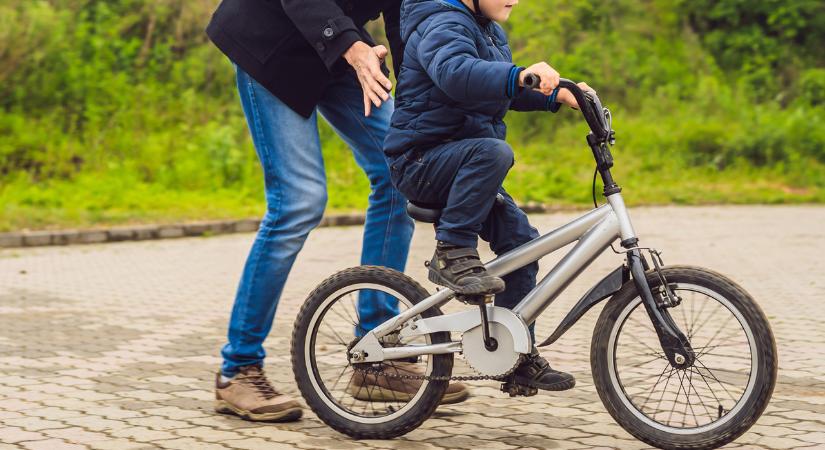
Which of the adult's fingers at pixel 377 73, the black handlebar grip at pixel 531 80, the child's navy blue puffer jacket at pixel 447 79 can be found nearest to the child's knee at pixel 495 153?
the child's navy blue puffer jacket at pixel 447 79

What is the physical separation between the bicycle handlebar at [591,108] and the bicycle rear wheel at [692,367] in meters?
0.48

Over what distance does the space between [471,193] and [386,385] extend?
2.47 ft

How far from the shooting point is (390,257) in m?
4.83

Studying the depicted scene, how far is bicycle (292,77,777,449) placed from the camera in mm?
3848

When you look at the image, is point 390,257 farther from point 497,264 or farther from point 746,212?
point 746,212

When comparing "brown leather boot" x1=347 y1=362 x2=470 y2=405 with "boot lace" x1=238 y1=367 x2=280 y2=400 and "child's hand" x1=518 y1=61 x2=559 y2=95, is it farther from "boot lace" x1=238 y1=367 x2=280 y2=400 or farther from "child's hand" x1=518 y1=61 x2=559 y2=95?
"child's hand" x1=518 y1=61 x2=559 y2=95

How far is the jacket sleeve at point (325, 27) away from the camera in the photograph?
14.1ft

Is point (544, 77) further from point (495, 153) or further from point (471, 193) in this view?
point (471, 193)

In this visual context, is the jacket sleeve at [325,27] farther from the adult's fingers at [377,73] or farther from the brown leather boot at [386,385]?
the brown leather boot at [386,385]

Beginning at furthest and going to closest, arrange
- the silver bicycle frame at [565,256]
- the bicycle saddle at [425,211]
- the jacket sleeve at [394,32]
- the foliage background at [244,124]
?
1. the foliage background at [244,124]
2. the jacket sleeve at [394,32]
3. the bicycle saddle at [425,211]
4. the silver bicycle frame at [565,256]

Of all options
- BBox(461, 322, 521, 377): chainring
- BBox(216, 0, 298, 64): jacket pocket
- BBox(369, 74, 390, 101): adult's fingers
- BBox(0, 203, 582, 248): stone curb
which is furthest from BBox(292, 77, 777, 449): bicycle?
BBox(0, 203, 582, 248): stone curb

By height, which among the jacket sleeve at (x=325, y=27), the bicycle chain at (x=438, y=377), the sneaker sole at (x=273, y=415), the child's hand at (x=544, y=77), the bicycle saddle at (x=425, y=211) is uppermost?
the jacket sleeve at (x=325, y=27)

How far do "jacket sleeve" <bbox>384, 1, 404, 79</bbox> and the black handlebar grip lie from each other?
1225mm

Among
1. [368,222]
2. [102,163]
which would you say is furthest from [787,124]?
[368,222]
